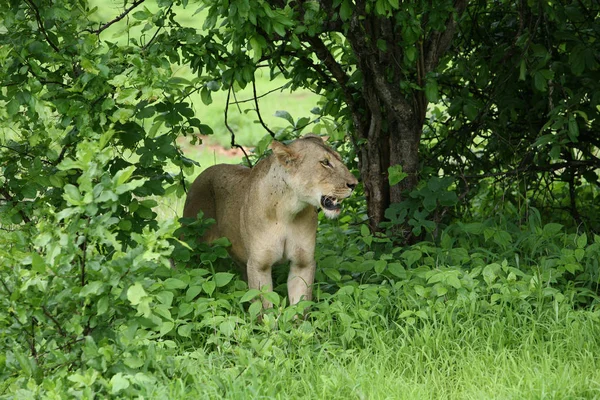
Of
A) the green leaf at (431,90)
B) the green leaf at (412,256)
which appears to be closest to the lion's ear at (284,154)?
the green leaf at (412,256)

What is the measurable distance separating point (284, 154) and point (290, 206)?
0.99 ft

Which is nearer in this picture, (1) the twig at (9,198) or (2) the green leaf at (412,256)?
(1) the twig at (9,198)

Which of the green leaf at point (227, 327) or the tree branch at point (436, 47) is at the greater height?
the tree branch at point (436, 47)

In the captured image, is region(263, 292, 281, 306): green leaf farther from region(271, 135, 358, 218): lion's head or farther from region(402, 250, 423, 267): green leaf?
region(402, 250, 423, 267): green leaf

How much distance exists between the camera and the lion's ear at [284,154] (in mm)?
5281

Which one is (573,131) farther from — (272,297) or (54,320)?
(54,320)

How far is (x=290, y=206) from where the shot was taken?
539cm

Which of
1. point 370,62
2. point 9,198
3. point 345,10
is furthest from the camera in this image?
point 370,62

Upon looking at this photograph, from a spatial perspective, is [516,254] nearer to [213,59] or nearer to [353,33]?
[353,33]

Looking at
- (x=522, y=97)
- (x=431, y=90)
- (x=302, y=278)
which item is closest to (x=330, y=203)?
(x=302, y=278)

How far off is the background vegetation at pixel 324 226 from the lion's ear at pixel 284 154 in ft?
2.08

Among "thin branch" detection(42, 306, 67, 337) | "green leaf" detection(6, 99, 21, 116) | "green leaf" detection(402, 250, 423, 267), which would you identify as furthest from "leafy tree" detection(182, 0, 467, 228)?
"thin branch" detection(42, 306, 67, 337)

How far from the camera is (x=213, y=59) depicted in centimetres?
597

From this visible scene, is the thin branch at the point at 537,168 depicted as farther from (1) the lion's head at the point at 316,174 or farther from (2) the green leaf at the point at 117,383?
(2) the green leaf at the point at 117,383
